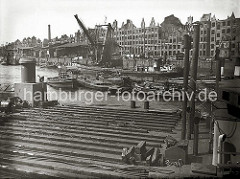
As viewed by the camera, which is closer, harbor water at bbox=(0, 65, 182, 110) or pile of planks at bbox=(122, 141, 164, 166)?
pile of planks at bbox=(122, 141, 164, 166)

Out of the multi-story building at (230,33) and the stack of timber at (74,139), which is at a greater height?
the multi-story building at (230,33)

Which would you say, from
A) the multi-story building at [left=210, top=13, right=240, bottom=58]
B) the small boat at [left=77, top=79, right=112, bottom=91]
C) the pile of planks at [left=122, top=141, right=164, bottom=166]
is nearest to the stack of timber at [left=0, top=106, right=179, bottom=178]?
the pile of planks at [left=122, top=141, right=164, bottom=166]

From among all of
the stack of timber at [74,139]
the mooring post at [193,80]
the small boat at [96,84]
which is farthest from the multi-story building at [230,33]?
the small boat at [96,84]

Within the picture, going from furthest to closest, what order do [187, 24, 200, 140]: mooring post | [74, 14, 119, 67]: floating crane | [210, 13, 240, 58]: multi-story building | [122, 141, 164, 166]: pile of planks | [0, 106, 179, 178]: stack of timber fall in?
[74, 14, 119, 67]: floating crane
[210, 13, 240, 58]: multi-story building
[187, 24, 200, 140]: mooring post
[122, 141, 164, 166]: pile of planks
[0, 106, 179, 178]: stack of timber

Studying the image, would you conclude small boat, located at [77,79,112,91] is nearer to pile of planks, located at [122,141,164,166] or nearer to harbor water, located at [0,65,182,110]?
harbor water, located at [0,65,182,110]

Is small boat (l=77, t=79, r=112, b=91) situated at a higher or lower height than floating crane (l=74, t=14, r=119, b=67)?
lower

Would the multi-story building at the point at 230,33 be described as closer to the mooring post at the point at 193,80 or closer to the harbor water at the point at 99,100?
the mooring post at the point at 193,80

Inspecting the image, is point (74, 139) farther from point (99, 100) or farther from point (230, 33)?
point (230, 33)

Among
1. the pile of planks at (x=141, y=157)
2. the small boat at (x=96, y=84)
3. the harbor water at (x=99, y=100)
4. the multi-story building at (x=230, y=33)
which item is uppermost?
the multi-story building at (x=230, y=33)

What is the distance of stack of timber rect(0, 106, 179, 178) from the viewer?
19.4 feet

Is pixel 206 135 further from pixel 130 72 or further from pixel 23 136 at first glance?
pixel 130 72

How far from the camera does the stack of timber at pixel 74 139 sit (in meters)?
5.92

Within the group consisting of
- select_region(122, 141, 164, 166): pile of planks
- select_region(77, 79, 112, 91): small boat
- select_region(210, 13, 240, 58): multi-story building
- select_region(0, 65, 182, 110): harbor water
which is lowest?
select_region(122, 141, 164, 166): pile of planks

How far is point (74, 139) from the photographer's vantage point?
25.7ft
